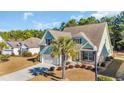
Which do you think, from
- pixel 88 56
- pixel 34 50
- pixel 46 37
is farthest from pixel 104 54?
pixel 34 50

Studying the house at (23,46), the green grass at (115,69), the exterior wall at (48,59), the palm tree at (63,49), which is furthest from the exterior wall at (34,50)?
the green grass at (115,69)

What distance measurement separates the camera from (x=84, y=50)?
11609mm

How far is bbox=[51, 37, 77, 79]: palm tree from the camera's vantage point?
36.2ft

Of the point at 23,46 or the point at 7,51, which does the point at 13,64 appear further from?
the point at 23,46

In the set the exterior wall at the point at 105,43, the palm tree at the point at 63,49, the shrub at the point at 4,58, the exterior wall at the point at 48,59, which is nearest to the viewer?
the palm tree at the point at 63,49

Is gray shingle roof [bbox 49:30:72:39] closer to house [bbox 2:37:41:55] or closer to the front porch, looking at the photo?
house [bbox 2:37:41:55]

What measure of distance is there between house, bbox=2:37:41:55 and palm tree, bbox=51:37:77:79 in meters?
0.74

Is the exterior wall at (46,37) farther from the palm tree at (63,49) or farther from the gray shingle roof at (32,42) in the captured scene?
the palm tree at (63,49)

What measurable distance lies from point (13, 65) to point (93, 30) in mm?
3239

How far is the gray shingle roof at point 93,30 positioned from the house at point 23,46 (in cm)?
146

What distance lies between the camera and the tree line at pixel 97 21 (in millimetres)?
11078

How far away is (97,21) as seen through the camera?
11.4m
